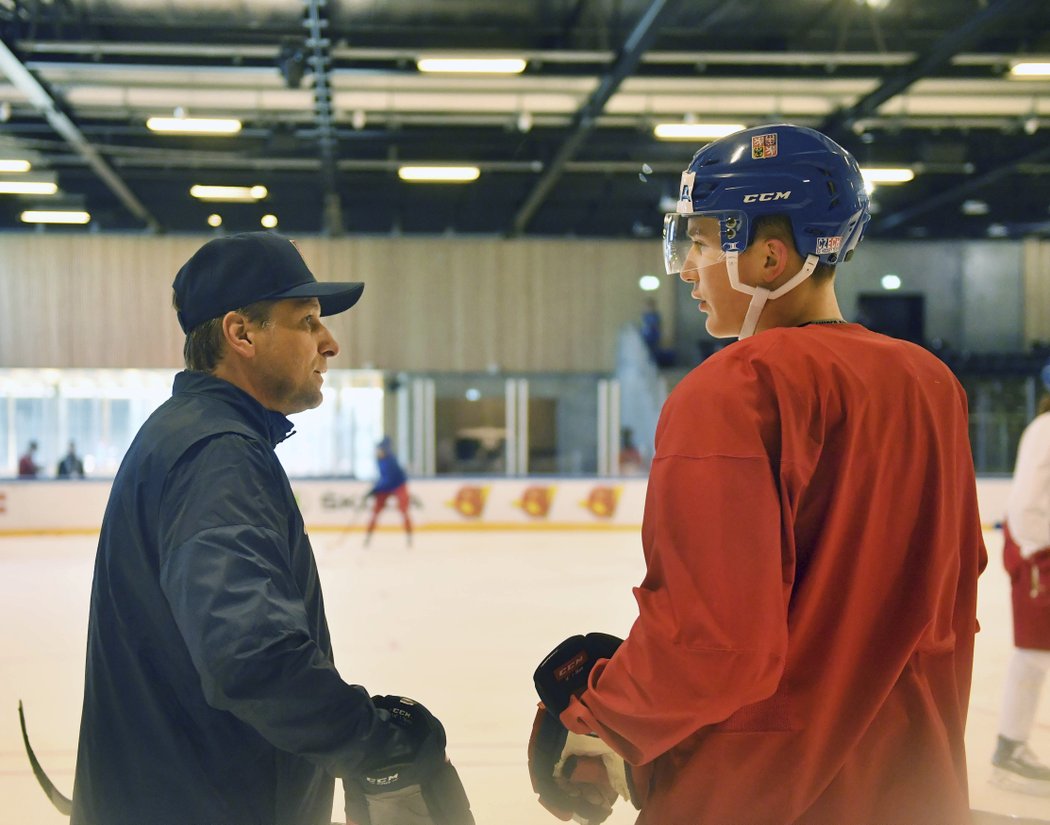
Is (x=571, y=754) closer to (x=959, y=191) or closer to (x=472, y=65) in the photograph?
(x=472, y=65)

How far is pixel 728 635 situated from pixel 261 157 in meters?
16.1

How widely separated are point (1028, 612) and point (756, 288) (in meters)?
2.87

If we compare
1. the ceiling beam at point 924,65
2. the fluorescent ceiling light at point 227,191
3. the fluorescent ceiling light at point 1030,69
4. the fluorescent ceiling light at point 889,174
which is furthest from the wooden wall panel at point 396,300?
the fluorescent ceiling light at point 1030,69

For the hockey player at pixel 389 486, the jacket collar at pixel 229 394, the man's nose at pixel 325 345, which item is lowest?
the hockey player at pixel 389 486

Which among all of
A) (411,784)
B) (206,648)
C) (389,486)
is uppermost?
(206,648)

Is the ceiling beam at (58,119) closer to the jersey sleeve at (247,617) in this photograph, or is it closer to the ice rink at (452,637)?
the ice rink at (452,637)

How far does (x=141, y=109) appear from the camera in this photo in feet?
48.1

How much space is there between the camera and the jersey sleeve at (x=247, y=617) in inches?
48.0

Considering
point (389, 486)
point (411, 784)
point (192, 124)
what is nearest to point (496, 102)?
point (192, 124)

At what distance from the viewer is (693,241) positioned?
148cm

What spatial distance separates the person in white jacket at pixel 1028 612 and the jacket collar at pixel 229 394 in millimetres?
2933

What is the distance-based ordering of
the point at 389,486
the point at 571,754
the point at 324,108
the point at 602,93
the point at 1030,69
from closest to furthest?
the point at 571,754 < the point at 1030,69 < the point at 389,486 < the point at 602,93 < the point at 324,108

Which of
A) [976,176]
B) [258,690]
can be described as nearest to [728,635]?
[258,690]

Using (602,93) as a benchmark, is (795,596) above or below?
below
